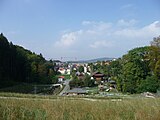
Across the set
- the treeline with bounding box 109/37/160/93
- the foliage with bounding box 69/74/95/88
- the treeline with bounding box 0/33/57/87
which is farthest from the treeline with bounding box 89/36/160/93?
the treeline with bounding box 0/33/57/87

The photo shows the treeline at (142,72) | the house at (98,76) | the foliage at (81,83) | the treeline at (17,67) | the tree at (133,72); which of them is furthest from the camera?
the house at (98,76)

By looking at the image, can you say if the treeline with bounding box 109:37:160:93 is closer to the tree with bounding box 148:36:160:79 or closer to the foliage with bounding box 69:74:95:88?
the tree with bounding box 148:36:160:79

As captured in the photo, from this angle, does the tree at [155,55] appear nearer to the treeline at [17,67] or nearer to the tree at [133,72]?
the tree at [133,72]

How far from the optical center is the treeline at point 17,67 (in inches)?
2741

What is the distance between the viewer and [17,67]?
78.4 meters

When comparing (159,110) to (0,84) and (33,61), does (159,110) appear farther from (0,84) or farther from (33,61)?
(33,61)

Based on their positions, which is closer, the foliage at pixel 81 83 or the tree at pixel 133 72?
the tree at pixel 133 72

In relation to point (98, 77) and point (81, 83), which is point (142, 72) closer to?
point (81, 83)

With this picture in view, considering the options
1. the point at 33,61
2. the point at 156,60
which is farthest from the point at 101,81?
the point at 156,60

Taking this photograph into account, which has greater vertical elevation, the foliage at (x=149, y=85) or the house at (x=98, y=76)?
the house at (x=98, y=76)

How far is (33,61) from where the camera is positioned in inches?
3410

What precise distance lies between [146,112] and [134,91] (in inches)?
2102

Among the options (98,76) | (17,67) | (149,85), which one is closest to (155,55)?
(149,85)

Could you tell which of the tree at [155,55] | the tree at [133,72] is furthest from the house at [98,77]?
the tree at [155,55]
